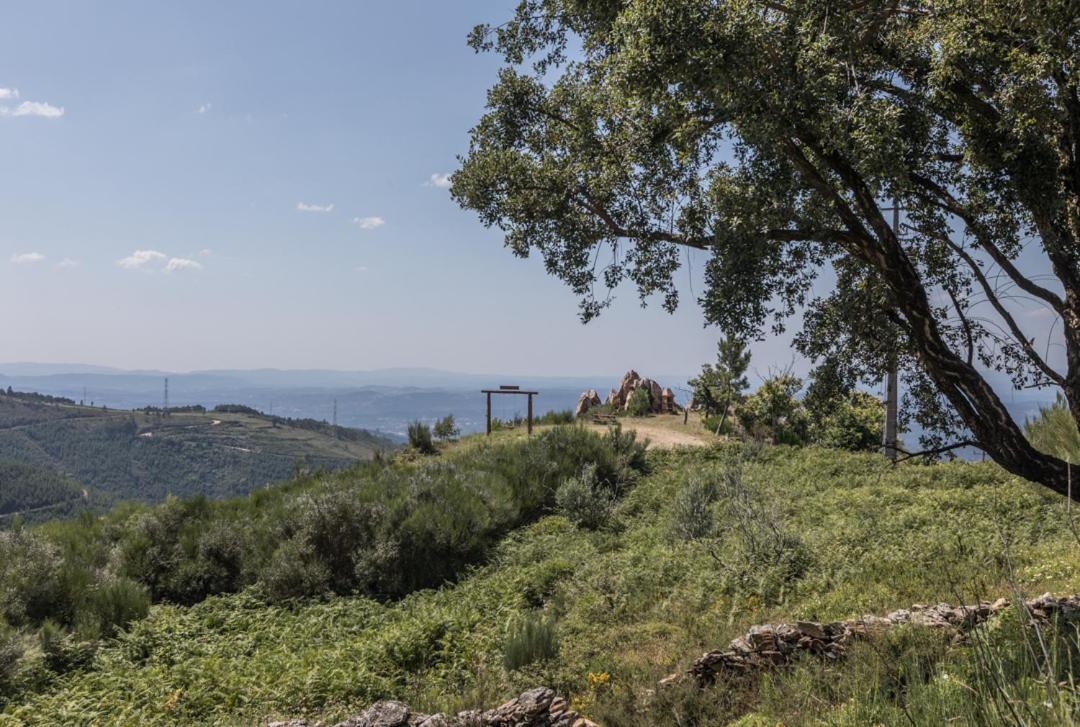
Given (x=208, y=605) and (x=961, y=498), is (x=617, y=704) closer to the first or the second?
(x=208, y=605)

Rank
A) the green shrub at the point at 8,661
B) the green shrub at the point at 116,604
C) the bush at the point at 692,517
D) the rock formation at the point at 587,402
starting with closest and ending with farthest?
the green shrub at the point at 8,661, the green shrub at the point at 116,604, the bush at the point at 692,517, the rock formation at the point at 587,402

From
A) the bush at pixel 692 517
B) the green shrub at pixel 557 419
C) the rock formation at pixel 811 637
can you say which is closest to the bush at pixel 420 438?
the green shrub at pixel 557 419

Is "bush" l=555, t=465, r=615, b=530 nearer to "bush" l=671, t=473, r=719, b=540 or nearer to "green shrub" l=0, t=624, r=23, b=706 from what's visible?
"bush" l=671, t=473, r=719, b=540

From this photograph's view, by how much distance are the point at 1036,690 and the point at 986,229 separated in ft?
14.6

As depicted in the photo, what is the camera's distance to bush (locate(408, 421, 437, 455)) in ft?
68.2

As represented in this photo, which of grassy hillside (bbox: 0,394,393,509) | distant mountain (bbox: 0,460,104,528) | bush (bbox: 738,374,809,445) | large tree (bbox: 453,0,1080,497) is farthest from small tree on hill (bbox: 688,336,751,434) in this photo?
grassy hillside (bbox: 0,394,393,509)

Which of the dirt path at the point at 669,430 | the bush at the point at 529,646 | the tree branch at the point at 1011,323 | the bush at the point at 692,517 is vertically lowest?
the bush at the point at 529,646

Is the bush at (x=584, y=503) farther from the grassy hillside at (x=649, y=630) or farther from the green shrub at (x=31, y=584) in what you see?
the green shrub at (x=31, y=584)

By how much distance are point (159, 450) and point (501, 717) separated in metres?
208

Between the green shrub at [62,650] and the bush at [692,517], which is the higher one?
the bush at [692,517]

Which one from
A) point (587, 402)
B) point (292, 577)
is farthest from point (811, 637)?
point (587, 402)

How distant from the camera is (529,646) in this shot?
5848 mm

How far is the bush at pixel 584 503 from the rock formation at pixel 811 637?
7.25 meters

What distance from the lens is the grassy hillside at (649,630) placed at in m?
4.21
